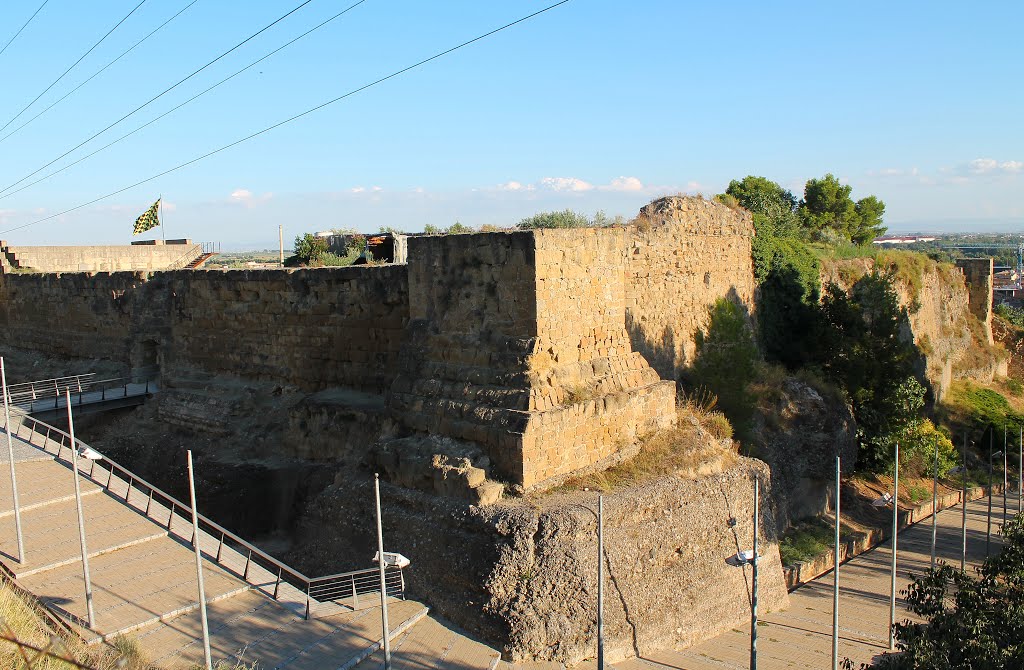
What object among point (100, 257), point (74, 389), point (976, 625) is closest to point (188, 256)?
point (100, 257)

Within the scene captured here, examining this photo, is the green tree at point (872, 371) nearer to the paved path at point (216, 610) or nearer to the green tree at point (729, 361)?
the green tree at point (729, 361)

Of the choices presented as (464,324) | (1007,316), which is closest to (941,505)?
(464,324)

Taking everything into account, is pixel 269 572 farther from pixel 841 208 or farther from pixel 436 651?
pixel 841 208

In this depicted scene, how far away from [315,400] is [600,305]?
Answer: 500 cm

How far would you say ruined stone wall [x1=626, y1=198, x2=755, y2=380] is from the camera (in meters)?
13.3

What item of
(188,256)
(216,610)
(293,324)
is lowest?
(216,610)

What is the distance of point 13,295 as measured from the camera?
20781 millimetres

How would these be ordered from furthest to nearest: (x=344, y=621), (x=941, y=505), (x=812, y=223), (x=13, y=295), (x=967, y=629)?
1. (x=812, y=223)
2. (x=13, y=295)
3. (x=941, y=505)
4. (x=344, y=621)
5. (x=967, y=629)

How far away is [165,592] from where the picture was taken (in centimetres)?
823

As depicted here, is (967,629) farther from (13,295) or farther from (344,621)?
(13,295)

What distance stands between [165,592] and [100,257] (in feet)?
70.0

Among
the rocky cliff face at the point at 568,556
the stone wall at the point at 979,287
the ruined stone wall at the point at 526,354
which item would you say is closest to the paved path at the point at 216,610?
the rocky cliff face at the point at 568,556

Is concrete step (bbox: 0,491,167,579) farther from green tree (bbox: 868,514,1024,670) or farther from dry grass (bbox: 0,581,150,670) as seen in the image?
green tree (bbox: 868,514,1024,670)

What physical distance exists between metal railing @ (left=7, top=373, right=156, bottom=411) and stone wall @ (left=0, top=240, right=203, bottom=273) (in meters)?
5.67
